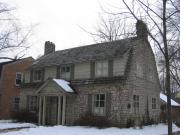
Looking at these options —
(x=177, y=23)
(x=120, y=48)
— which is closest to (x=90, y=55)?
(x=120, y=48)

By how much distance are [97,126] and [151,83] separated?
332 inches

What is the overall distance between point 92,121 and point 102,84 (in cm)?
323

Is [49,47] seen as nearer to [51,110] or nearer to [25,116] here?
[25,116]

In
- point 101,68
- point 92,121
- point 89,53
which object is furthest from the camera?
point 89,53

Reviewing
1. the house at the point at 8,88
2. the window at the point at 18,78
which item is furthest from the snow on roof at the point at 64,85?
the window at the point at 18,78

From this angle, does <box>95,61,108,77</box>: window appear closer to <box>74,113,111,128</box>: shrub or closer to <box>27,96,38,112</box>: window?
<box>74,113,111,128</box>: shrub

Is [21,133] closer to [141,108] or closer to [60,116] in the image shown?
[60,116]

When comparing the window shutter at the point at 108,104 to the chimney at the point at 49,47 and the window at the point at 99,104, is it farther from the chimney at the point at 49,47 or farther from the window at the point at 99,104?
the chimney at the point at 49,47

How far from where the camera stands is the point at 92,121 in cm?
2605

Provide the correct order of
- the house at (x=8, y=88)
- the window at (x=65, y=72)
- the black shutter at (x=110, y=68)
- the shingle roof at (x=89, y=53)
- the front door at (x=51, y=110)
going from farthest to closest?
1. the house at (x=8, y=88)
2. the window at (x=65, y=72)
3. the front door at (x=51, y=110)
4. the shingle roof at (x=89, y=53)
5. the black shutter at (x=110, y=68)

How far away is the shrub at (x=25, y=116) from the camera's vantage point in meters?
32.1

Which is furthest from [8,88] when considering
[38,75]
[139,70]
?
[139,70]

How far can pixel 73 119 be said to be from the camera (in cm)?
2812

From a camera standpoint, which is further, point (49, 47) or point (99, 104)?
point (49, 47)
